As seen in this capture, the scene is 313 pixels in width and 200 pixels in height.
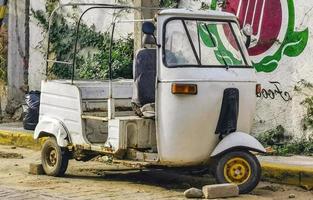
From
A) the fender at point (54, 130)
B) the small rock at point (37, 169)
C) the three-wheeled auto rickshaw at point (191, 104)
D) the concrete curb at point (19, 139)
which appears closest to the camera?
the three-wheeled auto rickshaw at point (191, 104)

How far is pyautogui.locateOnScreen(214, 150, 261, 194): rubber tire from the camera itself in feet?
24.9

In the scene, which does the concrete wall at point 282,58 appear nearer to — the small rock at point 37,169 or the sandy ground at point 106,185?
the sandy ground at point 106,185

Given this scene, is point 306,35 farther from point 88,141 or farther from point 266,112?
point 88,141

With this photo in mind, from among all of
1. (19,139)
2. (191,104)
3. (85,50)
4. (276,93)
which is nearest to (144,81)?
(191,104)

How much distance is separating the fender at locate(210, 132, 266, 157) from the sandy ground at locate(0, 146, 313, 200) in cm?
50

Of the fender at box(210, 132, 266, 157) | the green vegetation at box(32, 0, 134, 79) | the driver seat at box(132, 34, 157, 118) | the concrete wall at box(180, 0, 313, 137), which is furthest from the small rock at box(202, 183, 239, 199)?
the green vegetation at box(32, 0, 134, 79)

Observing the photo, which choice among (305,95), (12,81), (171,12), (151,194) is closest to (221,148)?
(151,194)

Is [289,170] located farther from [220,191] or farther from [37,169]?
[37,169]

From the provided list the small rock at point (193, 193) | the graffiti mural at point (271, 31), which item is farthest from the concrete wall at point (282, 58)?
the small rock at point (193, 193)

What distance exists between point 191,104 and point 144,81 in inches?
30.6

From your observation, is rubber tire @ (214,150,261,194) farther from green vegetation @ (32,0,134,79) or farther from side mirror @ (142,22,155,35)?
green vegetation @ (32,0,134,79)

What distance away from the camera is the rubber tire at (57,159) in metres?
8.81

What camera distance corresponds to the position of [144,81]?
8.01m

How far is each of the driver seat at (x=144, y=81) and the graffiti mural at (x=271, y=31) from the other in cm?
304
